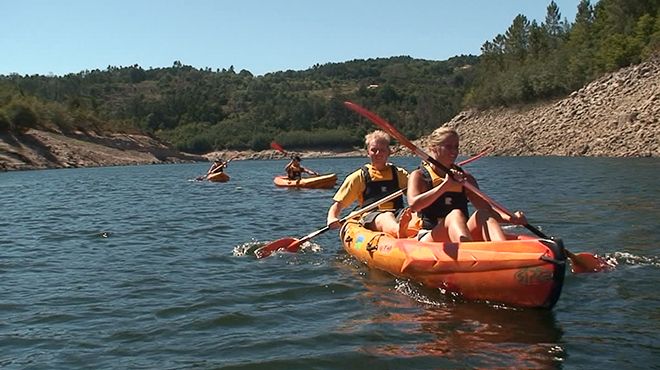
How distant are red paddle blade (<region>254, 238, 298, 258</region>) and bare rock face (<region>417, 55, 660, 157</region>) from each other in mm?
28916

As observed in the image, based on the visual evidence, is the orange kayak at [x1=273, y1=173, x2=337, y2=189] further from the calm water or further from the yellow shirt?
the yellow shirt

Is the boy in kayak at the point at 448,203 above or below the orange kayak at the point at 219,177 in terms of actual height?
above

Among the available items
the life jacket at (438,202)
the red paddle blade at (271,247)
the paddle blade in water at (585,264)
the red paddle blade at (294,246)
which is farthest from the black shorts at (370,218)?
the paddle blade in water at (585,264)

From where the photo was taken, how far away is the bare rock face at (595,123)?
121 feet

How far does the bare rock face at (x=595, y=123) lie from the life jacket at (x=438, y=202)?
99.1ft

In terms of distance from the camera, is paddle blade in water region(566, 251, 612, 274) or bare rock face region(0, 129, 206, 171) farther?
bare rock face region(0, 129, 206, 171)

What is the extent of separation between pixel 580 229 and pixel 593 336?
587 cm

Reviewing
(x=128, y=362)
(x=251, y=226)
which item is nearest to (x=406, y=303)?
(x=128, y=362)

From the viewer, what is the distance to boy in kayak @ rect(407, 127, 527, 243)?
6.74 meters

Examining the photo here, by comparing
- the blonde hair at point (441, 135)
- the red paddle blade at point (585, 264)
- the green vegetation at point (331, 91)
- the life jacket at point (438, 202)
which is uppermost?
the green vegetation at point (331, 91)

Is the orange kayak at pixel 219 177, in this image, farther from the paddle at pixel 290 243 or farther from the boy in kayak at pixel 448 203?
the boy in kayak at pixel 448 203

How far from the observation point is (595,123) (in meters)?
42.5

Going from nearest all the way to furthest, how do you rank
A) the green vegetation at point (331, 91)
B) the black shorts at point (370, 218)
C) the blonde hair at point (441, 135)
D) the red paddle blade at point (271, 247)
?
the blonde hair at point (441, 135) < the black shorts at point (370, 218) < the red paddle blade at point (271, 247) < the green vegetation at point (331, 91)

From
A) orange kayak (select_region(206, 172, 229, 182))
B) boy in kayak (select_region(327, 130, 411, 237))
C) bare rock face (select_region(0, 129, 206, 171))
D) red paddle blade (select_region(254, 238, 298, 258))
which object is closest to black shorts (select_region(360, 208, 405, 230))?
boy in kayak (select_region(327, 130, 411, 237))
